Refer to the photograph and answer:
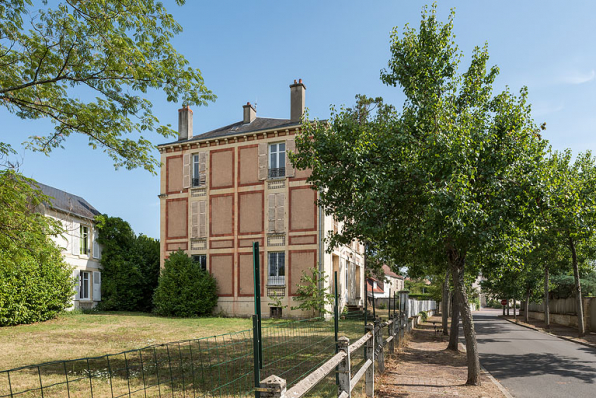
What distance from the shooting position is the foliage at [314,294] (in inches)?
1004

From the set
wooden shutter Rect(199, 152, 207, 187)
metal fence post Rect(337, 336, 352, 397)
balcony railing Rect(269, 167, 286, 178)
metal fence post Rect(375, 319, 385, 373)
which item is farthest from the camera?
wooden shutter Rect(199, 152, 207, 187)

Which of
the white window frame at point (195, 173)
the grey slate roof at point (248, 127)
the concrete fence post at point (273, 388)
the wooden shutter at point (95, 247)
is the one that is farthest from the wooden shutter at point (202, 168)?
the concrete fence post at point (273, 388)

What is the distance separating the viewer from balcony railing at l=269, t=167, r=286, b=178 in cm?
2839

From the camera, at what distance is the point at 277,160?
2869 cm

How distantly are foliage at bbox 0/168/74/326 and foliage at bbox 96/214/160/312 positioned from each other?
583 cm

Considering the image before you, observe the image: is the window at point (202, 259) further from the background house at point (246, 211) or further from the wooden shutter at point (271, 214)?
the wooden shutter at point (271, 214)

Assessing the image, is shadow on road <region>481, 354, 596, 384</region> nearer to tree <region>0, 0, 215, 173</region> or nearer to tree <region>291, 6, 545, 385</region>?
tree <region>291, 6, 545, 385</region>

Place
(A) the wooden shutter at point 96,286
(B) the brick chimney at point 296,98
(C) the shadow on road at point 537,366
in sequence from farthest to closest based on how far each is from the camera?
1. (A) the wooden shutter at point 96,286
2. (B) the brick chimney at point 296,98
3. (C) the shadow on road at point 537,366

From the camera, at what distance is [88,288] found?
31.2 m

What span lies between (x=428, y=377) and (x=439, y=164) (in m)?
5.11

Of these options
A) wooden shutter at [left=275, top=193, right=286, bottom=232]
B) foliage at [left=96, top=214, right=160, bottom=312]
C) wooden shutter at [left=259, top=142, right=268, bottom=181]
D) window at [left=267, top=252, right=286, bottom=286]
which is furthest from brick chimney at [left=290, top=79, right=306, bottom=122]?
foliage at [left=96, top=214, right=160, bottom=312]

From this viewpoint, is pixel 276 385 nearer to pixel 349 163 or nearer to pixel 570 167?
pixel 349 163

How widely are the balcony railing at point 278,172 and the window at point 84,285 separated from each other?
1413cm

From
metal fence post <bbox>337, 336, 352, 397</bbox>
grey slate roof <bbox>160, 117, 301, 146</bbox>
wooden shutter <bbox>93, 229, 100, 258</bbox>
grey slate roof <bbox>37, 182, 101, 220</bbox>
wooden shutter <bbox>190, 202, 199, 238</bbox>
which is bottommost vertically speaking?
metal fence post <bbox>337, 336, 352, 397</bbox>
